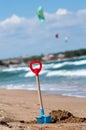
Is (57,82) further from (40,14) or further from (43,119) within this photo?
(43,119)

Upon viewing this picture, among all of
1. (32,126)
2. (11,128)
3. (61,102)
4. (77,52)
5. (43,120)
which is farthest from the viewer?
(77,52)

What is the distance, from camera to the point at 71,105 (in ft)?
36.2

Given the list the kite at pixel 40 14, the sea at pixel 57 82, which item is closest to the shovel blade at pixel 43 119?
the sea at pixel 57 82

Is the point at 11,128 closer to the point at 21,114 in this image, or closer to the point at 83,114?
the point at 21,114

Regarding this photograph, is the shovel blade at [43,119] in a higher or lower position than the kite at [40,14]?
lower

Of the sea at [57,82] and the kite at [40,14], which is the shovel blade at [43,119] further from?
the kite at [40,14]

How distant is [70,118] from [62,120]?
149 mm

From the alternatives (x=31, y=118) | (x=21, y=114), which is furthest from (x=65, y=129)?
(x=21, y=114)

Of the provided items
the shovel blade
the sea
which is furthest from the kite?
the shovel blade

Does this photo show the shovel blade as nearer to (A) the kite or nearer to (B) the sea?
(B) the sea

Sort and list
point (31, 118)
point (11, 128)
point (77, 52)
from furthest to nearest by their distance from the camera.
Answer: point (77, 52) < point (31, 118) < point (11, 128)

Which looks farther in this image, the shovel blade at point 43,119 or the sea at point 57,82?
the sea at point 57,82

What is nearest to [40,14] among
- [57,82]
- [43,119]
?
[57,82]

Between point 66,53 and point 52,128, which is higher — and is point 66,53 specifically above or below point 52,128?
above
